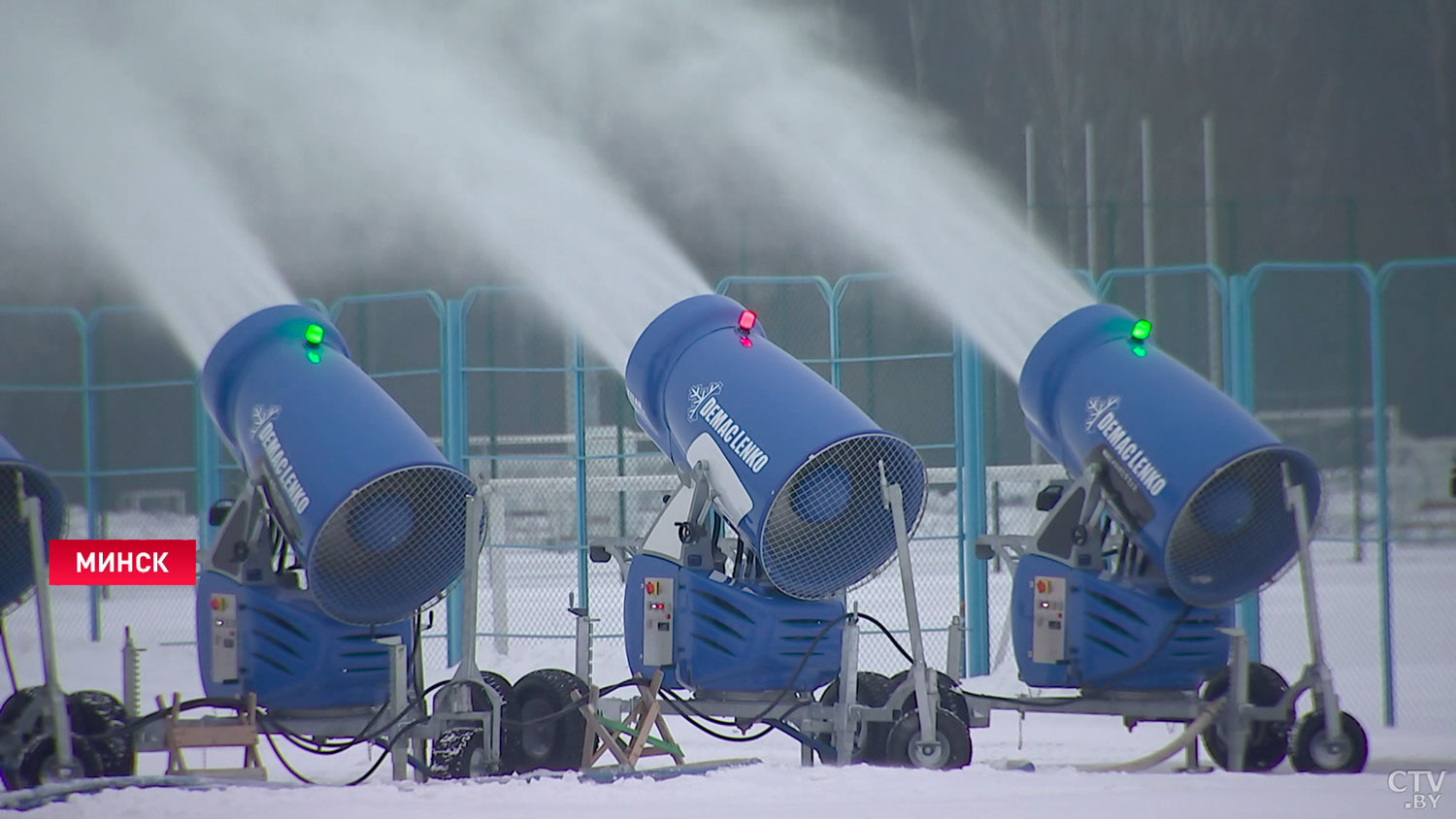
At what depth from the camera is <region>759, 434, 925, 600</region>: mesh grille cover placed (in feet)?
28.9

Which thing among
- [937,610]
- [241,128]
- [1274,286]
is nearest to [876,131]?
[1274,286]

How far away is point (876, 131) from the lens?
3042cm

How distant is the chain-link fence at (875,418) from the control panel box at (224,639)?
78.2 inches

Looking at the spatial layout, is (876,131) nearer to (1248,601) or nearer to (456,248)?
(456,248)

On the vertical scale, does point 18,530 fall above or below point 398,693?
above

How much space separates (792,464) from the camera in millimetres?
8594

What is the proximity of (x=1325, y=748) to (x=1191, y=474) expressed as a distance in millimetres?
1471

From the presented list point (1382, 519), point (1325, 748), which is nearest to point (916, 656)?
point (1325, 748)

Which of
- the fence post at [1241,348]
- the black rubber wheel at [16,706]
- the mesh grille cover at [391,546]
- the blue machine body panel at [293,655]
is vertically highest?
the fence post at [1241,348]

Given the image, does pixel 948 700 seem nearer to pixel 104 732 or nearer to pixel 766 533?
pixel 766 533

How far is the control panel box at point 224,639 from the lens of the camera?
352 inches

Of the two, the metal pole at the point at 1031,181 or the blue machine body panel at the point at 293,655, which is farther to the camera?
the metal pole at the point at 1031,181

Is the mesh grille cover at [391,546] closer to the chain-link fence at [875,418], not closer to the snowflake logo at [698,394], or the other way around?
the chain-link fence at [875,418]

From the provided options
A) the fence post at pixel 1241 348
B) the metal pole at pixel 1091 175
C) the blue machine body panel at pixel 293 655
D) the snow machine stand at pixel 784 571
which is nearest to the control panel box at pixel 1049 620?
the snow machine stand at pixel 784 571
